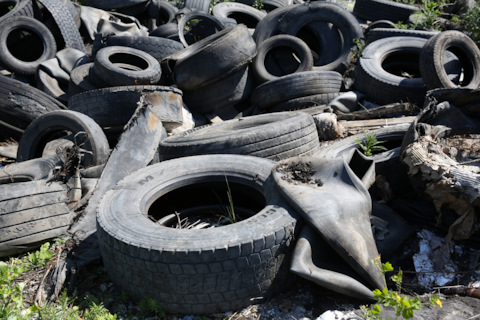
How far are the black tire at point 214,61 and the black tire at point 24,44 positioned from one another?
2.69m

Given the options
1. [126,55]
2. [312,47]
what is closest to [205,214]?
[126,55]

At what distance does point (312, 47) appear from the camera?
719cm

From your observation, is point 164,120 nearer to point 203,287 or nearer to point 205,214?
point 205,214

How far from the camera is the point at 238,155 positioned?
3.23 metres

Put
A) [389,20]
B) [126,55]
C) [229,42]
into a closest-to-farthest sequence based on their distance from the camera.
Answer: [229,42], [126,55], [389,20]

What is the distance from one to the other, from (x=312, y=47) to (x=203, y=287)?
5813mm

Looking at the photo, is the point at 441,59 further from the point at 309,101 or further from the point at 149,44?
the point at 149,44

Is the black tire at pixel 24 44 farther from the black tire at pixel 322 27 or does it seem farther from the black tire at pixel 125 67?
the black tire at pixel 322 27

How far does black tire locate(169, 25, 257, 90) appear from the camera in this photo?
4.97 metres

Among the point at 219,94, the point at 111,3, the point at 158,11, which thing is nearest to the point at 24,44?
the point at 111,3

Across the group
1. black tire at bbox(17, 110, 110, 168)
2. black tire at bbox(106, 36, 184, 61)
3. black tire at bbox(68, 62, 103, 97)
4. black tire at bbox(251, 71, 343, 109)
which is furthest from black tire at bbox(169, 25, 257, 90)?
black tire at bbox(17, 110, 110, 168)

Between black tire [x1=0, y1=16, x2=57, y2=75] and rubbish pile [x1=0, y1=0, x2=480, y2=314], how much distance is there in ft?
0.08

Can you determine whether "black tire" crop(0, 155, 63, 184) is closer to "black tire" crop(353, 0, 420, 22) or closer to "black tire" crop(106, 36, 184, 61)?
"black tire" crop(106, 36, 184, 61)

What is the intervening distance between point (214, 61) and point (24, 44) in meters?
3.96
